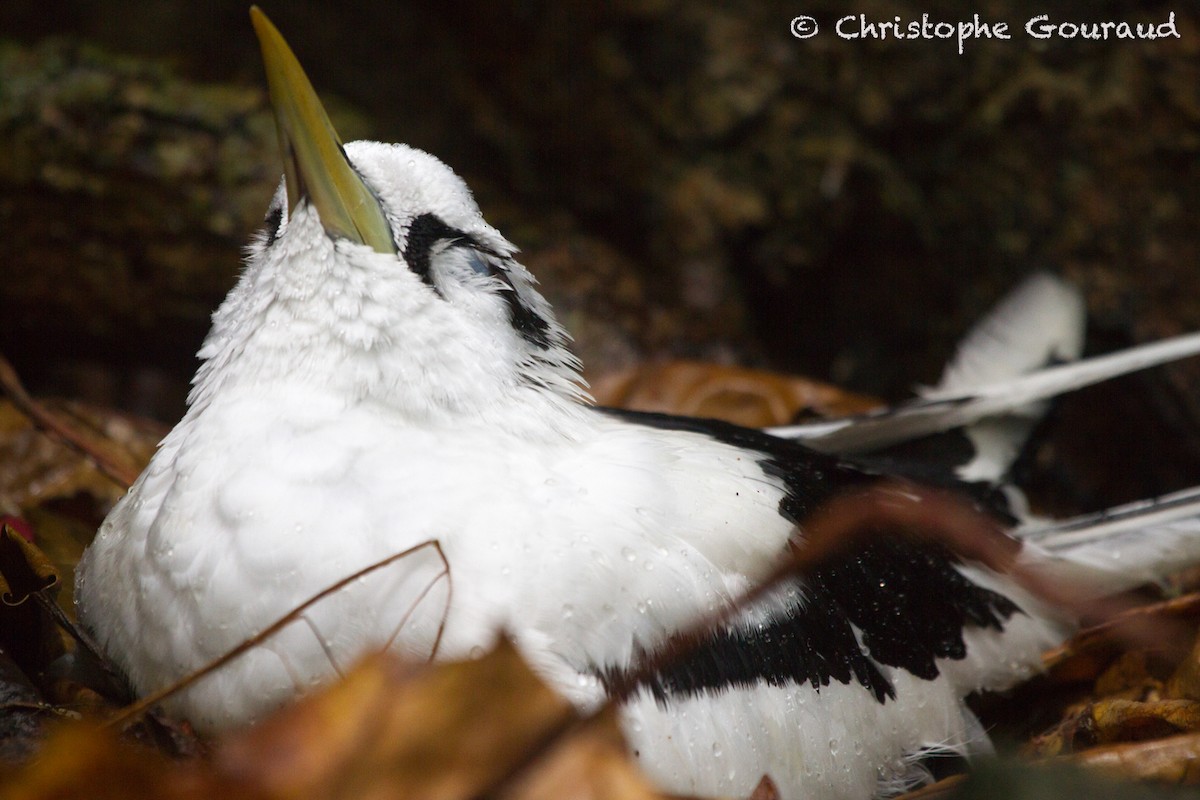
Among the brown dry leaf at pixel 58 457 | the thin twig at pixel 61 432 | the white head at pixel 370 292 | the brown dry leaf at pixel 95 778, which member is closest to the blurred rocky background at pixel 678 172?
the brown dry leaf at pixel 58 457

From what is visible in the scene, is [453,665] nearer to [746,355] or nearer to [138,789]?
[138,789]

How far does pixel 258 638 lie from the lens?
1.48 meters

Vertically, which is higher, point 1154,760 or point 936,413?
point 936,413

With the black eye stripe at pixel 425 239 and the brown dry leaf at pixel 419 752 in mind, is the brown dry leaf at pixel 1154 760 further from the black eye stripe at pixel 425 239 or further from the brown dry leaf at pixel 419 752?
the black eye stripe at pixel 425 239

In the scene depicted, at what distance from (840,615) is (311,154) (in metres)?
1.29

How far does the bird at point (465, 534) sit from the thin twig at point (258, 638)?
2 cm

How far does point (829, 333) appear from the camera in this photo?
4.22m

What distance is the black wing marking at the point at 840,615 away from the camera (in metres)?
1.77

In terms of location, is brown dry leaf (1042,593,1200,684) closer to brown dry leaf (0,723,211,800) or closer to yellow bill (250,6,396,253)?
yellow bill (250,6,396,253)

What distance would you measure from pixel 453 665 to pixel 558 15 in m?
3.33

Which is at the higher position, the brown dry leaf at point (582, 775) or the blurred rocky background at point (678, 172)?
the blurred rocky background at point (678, 172)

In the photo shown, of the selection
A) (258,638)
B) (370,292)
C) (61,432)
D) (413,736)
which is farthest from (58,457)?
(413,736)

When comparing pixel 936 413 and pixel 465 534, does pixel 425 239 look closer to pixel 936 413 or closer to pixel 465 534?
pixel 465 534

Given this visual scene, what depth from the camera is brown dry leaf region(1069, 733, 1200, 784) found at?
1530 mm
